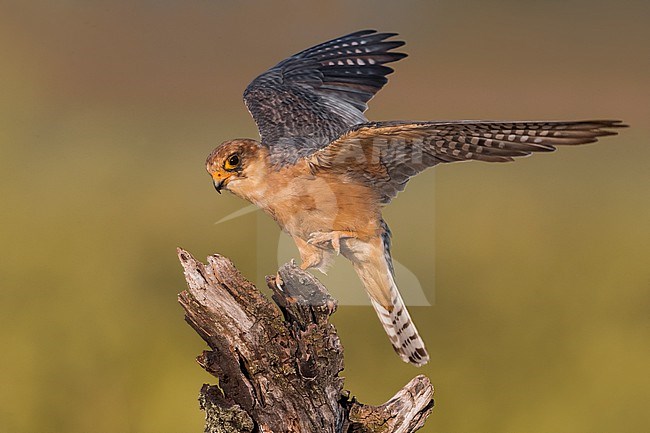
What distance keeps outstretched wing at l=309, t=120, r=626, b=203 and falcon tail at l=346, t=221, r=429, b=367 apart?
197 mm

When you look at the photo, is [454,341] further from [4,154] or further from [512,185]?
[4,154]

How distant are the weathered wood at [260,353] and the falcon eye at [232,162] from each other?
314 mm

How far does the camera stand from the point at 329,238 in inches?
100

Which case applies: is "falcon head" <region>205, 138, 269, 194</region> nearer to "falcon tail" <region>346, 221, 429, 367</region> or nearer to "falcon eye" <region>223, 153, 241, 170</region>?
"falcon eye" <region>223, 153, 241, 170</region>

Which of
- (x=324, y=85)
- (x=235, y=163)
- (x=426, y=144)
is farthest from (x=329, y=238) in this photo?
(x=324, y=85)

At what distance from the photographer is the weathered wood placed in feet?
7.03

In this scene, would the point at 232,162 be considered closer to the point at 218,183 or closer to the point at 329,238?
the point at 218,183

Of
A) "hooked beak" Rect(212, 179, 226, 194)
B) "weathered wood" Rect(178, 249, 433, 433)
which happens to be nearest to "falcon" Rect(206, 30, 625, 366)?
"hooked beak" Rect(212, 179, 226, 194)

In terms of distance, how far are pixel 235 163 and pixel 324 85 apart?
3.42 feet

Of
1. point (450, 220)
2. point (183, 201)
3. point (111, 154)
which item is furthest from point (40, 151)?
point (450, 220)

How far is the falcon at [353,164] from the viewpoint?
6.70ft

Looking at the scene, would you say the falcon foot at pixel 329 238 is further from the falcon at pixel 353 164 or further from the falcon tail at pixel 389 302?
the falcon tail at pixel 389 302

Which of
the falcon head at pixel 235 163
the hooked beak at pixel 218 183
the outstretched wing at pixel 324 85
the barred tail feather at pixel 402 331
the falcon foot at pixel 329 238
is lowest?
the barred tail feather at pixel 402 331

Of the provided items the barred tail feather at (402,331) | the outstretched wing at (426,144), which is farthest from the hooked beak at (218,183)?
the barred tail feather at (402,331)
